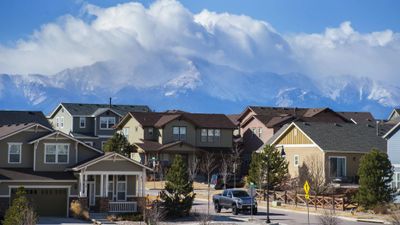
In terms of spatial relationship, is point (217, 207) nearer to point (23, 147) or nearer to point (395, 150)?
point (395, 150)

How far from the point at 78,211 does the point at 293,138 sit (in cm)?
2845

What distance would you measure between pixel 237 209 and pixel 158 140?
38.4 meters

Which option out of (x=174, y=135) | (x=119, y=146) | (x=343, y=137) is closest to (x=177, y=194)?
(x=343, y=137)

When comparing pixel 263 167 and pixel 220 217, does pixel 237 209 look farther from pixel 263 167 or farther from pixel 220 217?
pixel 263 167

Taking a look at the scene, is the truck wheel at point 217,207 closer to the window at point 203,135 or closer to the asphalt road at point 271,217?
the asphalt road at point 271,217

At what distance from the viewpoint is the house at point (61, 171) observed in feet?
180

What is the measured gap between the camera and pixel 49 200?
55188mm

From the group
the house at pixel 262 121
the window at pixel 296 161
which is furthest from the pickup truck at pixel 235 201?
the house at pixel 262 121

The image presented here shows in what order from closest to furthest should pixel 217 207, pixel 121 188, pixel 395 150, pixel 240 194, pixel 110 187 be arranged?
pixel 110 187 → pixel 240 194 → pixel 121 188 → pixel 217 207 → pixel 395 150

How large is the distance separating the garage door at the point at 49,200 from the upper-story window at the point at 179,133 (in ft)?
130

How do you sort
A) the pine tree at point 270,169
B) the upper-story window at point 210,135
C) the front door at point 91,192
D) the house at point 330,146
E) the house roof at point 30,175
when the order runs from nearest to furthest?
1. the house roof at point 30,175
2. the front door at point 91,192
3. the pine tree at point 270,169
4. the house at point 330,146
5. the upper-story window at point 210,135

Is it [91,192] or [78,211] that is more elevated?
[91,192]

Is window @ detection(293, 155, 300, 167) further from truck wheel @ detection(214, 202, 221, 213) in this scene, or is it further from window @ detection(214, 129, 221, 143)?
window @ detection(214, 129, 221, 143)

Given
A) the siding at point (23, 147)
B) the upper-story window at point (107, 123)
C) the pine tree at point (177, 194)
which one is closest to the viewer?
the pine tree at point (177, 194)
